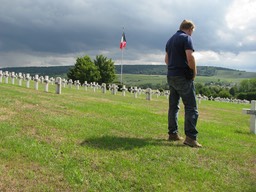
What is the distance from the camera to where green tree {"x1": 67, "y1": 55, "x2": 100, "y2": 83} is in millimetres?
71500

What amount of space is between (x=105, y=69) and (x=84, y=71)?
7952 millimetres

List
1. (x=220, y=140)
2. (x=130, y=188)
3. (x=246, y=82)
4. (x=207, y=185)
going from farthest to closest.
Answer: (x=246, y=82) < (x=220, y=140) < (x=207, y=185) < (x=130, y=188)

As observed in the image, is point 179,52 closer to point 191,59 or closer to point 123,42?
point 191,59

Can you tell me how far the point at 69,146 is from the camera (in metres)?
6.39

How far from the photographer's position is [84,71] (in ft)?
235

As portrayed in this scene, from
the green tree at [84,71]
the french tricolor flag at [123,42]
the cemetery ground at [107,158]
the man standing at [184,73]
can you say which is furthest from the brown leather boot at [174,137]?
the green tree at [84,71]

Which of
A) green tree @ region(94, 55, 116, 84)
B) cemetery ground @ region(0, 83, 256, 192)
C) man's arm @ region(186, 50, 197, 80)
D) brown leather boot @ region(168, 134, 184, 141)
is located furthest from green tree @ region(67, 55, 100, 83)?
man's arm @ region(186, 50, 197, 80)

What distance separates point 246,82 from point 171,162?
160 meters

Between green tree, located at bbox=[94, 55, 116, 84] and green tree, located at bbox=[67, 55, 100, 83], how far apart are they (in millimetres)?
3366

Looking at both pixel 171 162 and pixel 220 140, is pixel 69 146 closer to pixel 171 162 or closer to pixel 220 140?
pixel 171 162

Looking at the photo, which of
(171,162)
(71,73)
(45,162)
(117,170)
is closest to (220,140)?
(171,162)

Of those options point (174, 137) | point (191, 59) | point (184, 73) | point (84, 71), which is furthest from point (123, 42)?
point (84, 71)

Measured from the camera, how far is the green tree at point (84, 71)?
71500 mm

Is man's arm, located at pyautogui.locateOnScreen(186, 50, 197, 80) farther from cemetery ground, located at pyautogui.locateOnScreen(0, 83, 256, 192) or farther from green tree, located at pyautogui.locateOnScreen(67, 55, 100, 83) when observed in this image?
green tree, located at pyautogui.locateOnScreen(67, 55, 100, 83)
